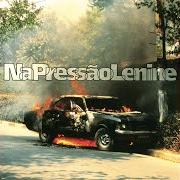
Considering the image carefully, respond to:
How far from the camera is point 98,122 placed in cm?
1456

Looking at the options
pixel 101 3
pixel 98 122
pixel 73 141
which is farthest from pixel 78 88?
pixel 101 3

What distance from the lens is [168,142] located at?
A: 13867 mm

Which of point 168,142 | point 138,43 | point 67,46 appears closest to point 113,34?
point 138,43

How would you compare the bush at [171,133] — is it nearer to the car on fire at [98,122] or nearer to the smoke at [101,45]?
the car on fire at [98,122]

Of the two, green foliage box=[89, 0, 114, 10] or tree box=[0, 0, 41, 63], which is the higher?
green foliage box=[89, 0, 114, 10]

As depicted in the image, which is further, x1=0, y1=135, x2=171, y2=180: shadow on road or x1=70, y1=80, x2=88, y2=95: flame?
x1=70, y1=80, x2=88, y2=95: flame

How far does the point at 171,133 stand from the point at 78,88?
1135cm

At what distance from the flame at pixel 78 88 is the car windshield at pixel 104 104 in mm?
8676

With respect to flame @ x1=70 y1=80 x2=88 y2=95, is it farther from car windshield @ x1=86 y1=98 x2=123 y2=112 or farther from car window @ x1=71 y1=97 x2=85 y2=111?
car window @ x1=71 y1=97 x2=85 y2=111

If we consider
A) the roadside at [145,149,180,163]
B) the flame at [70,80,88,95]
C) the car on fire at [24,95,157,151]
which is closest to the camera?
the roadside at [145,149,180,163]

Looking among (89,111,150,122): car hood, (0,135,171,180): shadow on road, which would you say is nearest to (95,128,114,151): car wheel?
(0,135,171,180): shadow on road

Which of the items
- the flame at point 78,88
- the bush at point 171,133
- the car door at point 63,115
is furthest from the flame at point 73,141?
the flame at point 78,88

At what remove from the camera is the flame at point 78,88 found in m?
24.6

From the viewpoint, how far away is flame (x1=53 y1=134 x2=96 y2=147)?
1542 centimetres
